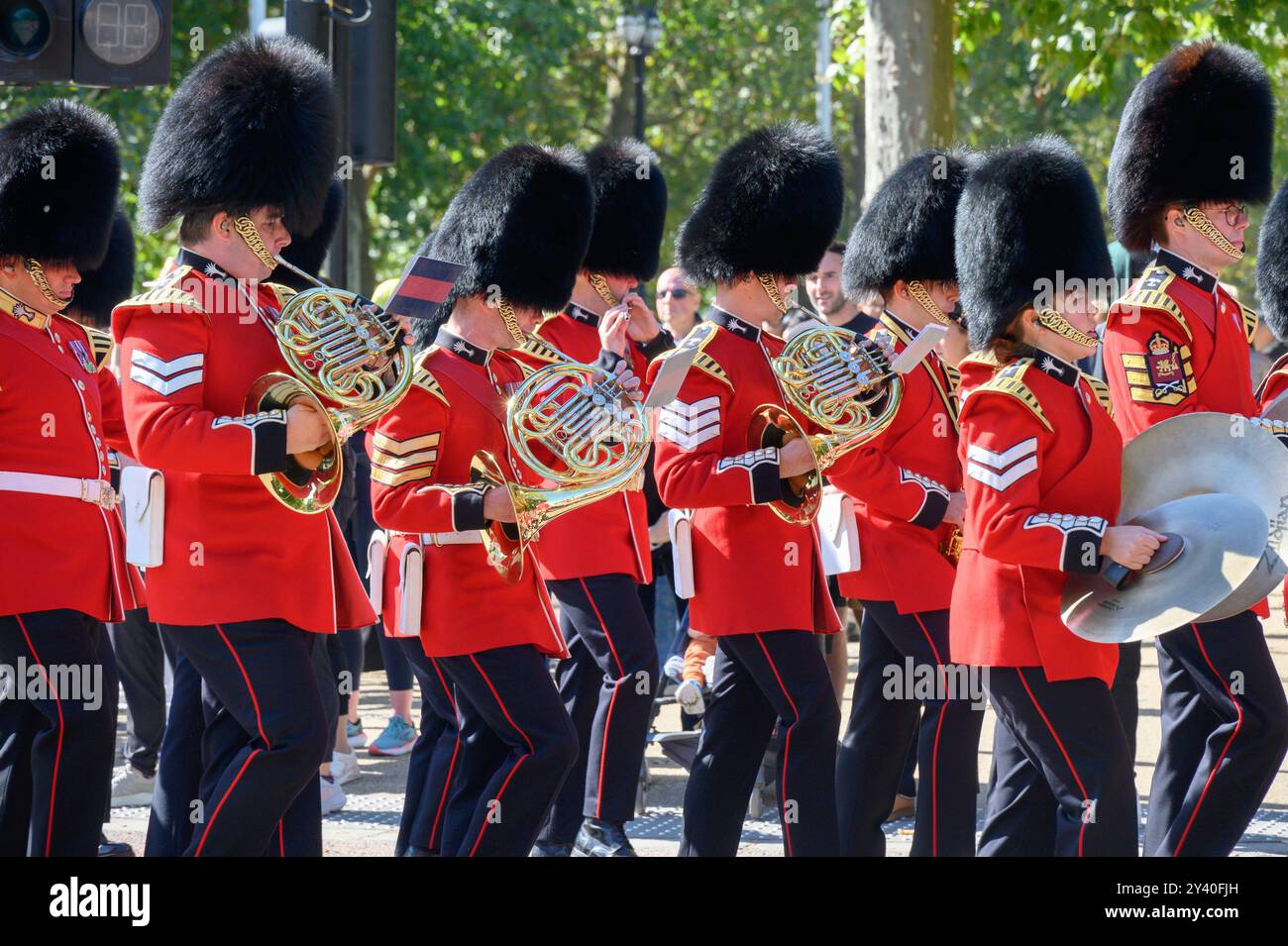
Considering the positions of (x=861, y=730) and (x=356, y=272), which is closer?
(x=861, y=730)

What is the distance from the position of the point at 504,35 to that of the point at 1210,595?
553 inches

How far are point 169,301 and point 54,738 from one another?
110cm

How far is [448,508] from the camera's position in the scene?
4.34 meters

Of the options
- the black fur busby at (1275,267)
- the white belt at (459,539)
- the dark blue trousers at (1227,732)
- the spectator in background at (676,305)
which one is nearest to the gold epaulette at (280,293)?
the white belt at (459,539)

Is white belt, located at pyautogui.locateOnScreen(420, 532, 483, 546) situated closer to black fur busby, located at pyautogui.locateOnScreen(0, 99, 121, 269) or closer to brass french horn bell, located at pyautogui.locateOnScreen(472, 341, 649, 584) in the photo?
brass french horn bell, located at pyautogui.locateOnScreen(472, 341, 649, 584)

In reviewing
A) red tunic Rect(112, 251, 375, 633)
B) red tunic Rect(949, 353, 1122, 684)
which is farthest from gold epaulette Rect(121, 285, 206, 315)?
red tunic Rect(949, 353, 1122, 684)

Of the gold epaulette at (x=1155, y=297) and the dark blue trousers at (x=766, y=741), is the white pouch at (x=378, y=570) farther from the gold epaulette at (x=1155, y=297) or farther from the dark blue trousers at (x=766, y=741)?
the gold epaulette at (x=1155, y=297)

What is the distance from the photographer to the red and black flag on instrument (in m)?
4.20

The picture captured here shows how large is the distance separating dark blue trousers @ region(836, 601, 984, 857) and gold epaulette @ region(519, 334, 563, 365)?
108cm

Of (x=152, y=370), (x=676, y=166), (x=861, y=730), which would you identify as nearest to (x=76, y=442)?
(x=152, y=370)

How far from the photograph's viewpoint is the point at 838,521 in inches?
204

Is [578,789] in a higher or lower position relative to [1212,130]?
lower

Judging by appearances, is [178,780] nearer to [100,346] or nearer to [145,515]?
[145,515]
